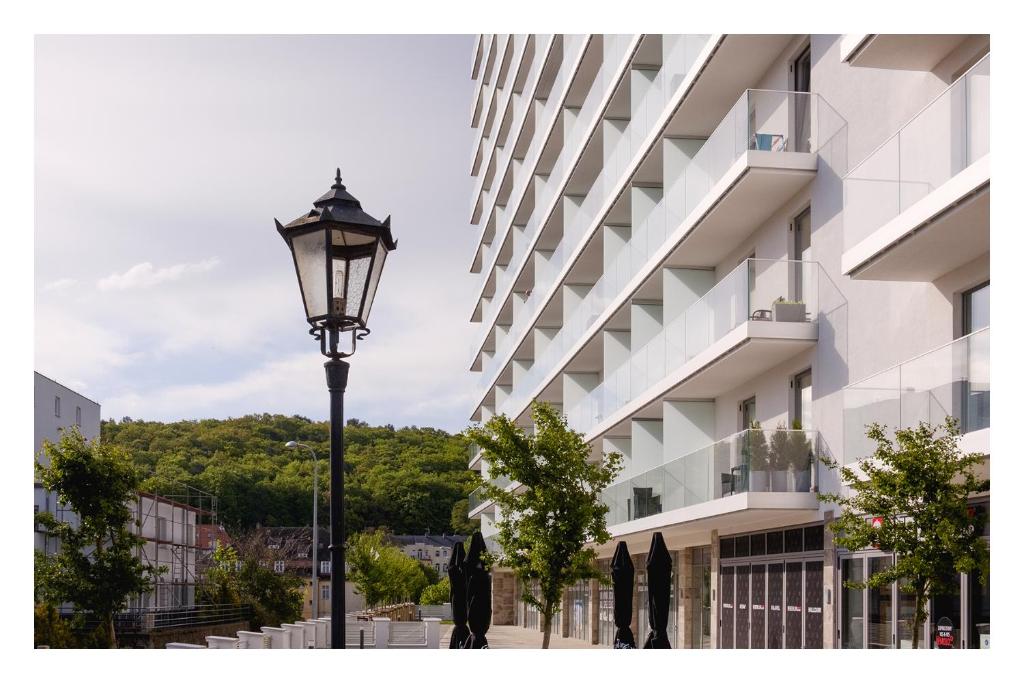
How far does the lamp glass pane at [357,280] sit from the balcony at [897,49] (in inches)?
377

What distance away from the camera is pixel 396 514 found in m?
84.6

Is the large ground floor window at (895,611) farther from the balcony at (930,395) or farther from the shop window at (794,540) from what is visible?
the shop window at (794,540)

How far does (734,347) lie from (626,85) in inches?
484

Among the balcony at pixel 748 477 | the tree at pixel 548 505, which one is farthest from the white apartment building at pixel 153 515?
the balcony at pixel 748 477

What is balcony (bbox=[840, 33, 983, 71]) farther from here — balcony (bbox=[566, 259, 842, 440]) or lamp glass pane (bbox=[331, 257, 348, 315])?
lamp glass pane (bbox=[331, 257, 348, 315])

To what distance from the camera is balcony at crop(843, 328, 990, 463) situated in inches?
560

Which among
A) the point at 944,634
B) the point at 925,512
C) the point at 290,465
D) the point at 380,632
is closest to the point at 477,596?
the point at 944,634

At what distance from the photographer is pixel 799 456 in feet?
68.3

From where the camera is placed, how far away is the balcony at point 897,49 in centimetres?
1562

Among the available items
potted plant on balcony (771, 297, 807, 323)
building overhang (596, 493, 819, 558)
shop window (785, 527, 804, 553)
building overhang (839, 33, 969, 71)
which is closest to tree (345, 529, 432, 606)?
building overhang (596, 493, 819, 558)
